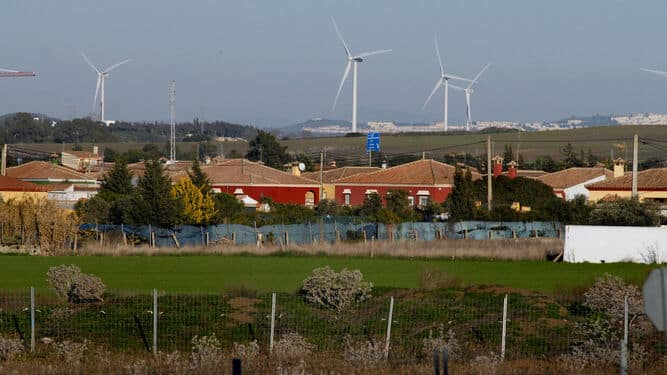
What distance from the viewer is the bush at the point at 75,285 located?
88.8 feet

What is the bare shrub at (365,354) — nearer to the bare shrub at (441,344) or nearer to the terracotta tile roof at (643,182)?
the bare shrub at (441,344)

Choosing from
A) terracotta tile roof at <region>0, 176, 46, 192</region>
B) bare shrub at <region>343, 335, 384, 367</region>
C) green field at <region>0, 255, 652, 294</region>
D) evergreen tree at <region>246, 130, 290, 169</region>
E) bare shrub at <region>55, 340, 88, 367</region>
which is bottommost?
green field at <region>0, 255, 652, 294</region>

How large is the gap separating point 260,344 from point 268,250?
2419cm

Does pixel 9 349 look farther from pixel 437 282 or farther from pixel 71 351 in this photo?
pixel 437 282

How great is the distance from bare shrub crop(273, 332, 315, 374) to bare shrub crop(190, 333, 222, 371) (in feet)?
3.44

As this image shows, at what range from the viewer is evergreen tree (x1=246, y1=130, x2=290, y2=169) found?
124 m

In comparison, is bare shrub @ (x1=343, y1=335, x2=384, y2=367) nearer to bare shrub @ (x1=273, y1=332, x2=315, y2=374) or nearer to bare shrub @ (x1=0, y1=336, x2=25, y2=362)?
bare shrub @ (x1=273, y1=332, x2=315, y2=374)

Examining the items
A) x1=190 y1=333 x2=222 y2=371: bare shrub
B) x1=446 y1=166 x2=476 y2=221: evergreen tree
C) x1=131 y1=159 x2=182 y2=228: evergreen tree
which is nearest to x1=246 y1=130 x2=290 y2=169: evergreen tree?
x1=446 y1=166 x2=476 y2=221: evergreen tree

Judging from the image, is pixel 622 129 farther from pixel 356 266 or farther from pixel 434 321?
pixel 434 321

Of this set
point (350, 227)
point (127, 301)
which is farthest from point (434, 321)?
point (350, 227)

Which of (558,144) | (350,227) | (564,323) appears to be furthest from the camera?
(558,144)

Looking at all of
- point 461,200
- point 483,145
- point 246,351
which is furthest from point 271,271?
point 483,145

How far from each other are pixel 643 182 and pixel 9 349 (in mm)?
52505

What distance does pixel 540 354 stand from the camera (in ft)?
72.1
